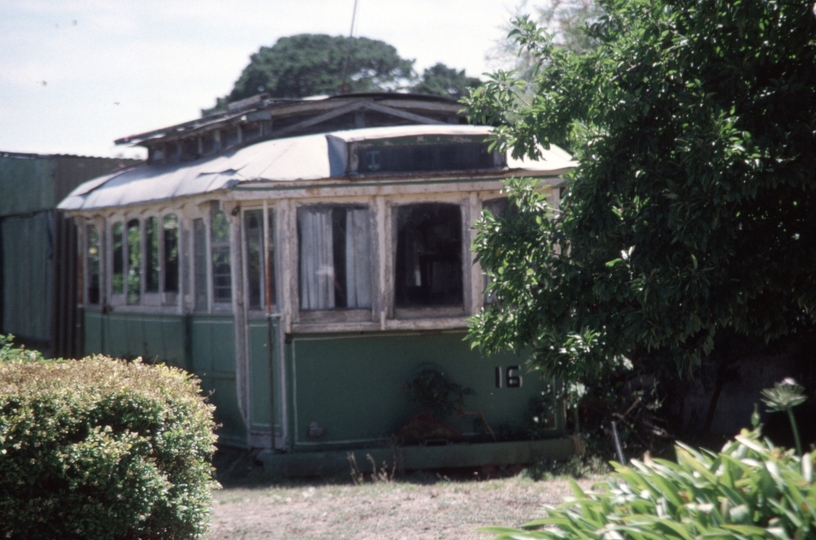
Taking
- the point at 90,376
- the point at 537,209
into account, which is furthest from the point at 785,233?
the point at 90,376

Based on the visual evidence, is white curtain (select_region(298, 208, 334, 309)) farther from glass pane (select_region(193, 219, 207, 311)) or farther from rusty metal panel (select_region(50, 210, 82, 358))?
rusty metal panel (select_region(50, 210, 82, 358))

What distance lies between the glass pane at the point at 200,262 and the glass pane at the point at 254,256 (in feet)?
3.45

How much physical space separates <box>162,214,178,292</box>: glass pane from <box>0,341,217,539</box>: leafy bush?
19.2 feet

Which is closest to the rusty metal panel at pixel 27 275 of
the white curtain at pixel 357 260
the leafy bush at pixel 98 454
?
the white curtain at pixel 357 260

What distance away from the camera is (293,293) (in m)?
9.44

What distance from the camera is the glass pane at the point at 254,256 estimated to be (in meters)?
9.84

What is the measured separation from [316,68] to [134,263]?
2740cm

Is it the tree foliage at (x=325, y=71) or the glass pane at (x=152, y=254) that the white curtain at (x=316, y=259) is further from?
the tree foliage at (x=325, y=71)

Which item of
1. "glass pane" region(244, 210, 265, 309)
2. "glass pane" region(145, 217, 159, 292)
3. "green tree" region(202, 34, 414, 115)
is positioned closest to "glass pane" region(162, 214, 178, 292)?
"glass pane" region(145, 217, 159, 292)

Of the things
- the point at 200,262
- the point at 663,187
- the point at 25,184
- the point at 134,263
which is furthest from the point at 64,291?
the point at 663,187

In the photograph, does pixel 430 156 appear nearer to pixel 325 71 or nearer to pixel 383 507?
pixel 383 507

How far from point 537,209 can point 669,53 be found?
1393 mm

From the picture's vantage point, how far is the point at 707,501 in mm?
3021

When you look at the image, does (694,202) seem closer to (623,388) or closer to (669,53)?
(669,53)
